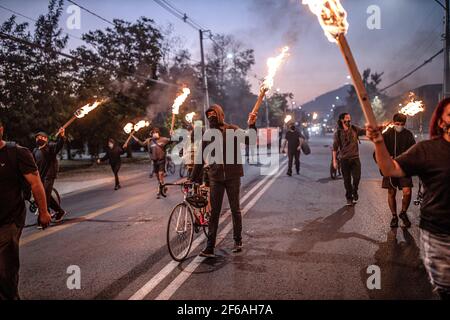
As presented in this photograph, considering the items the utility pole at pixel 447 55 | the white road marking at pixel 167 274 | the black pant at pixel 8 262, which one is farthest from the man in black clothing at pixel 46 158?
the utility pole at pixel 447 55

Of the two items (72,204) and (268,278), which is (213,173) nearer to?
(268,278)

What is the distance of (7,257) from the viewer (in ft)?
11.1

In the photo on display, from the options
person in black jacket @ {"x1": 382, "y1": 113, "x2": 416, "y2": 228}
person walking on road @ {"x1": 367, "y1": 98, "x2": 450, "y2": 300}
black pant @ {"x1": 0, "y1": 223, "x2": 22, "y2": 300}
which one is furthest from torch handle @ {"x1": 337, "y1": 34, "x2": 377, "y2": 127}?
person in black jacket @ {"x1": 382, "y1": 113, "x2": 416, "y2": 228}

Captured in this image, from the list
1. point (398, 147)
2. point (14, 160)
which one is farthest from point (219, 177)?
point (398, 147)

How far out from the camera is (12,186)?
3574mm

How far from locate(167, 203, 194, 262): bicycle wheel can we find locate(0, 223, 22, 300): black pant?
7.52 ft

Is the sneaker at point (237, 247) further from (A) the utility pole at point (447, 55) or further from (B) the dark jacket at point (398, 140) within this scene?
(A) the utility pole at point (447, 55)

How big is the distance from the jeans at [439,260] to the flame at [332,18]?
168 cm

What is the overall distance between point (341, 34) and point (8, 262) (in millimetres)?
3323

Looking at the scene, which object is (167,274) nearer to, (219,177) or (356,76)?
(219,177)

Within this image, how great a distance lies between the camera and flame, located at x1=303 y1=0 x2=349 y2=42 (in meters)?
2.94

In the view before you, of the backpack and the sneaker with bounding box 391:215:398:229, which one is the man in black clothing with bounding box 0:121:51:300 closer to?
the backpack

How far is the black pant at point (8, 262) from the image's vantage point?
10.9 feet
